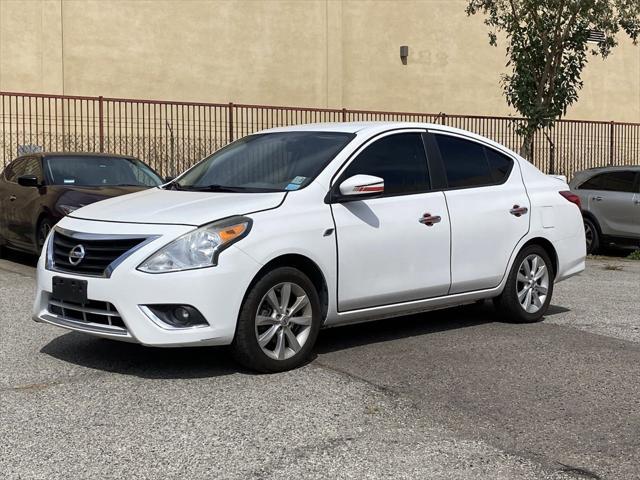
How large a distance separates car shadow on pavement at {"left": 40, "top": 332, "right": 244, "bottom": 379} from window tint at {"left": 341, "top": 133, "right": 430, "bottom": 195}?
1627 mm

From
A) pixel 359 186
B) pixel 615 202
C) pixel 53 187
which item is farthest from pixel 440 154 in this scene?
pixel 615 202

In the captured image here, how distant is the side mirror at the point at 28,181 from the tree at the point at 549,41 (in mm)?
9340

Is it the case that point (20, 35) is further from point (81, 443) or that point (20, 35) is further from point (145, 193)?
point (81, 443)

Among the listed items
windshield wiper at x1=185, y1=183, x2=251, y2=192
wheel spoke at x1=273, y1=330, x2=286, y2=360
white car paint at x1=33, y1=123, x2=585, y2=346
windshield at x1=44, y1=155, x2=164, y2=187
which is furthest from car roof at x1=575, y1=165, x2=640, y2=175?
wheel spoke at x1=273, y1=330, x2=286, y2=360

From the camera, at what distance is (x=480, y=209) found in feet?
23.7

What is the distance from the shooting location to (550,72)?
1697 centimetres

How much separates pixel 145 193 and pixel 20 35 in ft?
44.1

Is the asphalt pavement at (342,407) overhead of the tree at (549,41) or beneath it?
beneath

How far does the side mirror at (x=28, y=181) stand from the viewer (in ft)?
35.5

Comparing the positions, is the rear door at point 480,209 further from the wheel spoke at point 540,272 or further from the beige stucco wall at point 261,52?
the beige stucco wall at point 261,52

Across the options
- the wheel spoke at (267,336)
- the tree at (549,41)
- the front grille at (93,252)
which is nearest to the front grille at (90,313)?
the front grille at (93,252)

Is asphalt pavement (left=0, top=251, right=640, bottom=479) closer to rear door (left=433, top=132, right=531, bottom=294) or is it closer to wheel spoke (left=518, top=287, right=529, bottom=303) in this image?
wheel spoke (left=518, top=287, right=529, bottom=303)

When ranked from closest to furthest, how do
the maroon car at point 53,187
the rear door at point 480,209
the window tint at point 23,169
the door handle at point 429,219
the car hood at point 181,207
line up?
the car hood at point 181,207, the door handle at point 429,219, the rear door at point 480,209, the maroon car at point 53,187, the window tint at point 23,169

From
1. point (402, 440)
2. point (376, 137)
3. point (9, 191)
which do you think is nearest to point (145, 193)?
point (376, 137)
